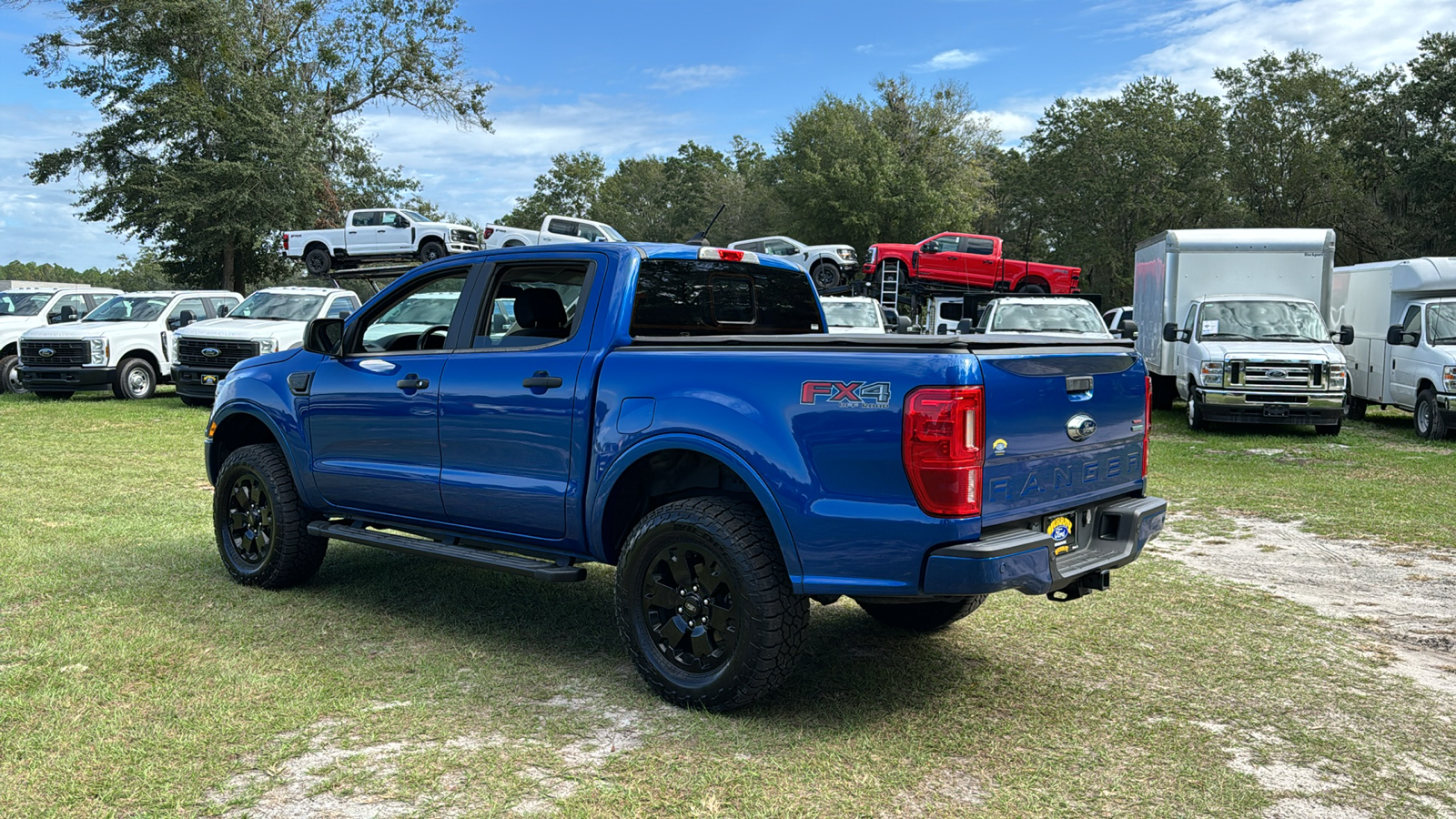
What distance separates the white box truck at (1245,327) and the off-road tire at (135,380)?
1666 centimetres

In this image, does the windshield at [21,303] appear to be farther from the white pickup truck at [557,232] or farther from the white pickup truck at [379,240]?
the white pickup truck at [557,232]

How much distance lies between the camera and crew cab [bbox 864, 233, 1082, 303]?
1161 inches

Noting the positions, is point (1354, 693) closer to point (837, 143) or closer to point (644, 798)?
point (644, 798)

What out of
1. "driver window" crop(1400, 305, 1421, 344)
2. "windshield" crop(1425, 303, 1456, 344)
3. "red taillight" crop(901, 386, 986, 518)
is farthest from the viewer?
"driver window" crop(1400, 305, 1421, 344)

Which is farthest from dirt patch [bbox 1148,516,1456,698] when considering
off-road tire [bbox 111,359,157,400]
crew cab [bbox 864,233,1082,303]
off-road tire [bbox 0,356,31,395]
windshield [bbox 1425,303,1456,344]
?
crew cab [bbox 864,233,1082,303]

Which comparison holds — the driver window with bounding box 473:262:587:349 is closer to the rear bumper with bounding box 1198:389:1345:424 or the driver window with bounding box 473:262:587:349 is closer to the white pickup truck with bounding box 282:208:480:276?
the rear bumper with bounding box 1198:389:1345:424

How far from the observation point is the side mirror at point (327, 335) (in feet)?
19.8

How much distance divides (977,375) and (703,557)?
132 centimetres

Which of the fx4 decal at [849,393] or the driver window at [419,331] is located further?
the driver window at [419,331]

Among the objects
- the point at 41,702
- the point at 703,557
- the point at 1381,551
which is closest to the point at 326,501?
the point at 41,702

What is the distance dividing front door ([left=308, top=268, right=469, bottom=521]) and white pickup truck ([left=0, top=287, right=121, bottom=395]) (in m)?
17.1

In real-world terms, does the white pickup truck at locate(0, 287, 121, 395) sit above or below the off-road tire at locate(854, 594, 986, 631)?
above

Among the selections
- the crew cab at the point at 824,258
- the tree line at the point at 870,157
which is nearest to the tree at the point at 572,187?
the tree line at the point at 870,157

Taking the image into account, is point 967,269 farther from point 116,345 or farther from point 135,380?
point 116,345
